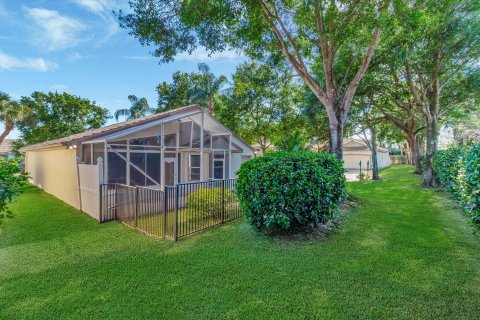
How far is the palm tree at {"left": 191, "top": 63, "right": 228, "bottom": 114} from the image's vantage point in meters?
24.1

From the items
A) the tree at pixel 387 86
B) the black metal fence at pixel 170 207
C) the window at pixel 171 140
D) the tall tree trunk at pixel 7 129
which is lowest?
the black metal fence at pixel 170 207

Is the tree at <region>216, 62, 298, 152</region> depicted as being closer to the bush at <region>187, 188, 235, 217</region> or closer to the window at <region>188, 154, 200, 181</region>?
the window at <region>188, 154, 200, 181</region>

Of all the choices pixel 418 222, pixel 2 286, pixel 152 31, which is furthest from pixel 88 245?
pixel 418 222

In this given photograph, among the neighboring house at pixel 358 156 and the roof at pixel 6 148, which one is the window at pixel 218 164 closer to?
the neighboring house at pixel 358 156

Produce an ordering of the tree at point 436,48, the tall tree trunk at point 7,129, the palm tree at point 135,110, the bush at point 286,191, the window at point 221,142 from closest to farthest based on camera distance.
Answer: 1. the bush at point 286,191
2. the tree at point 436,48
3. the window at point 221,142
4. the tall tree trunk at point 7,129
5. the palm tree at point 135,110

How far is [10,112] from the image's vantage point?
974 inches

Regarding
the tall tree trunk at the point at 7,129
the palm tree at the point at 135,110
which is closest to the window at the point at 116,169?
the palm tree at the point at 135,110

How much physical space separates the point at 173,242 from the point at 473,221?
597 cm

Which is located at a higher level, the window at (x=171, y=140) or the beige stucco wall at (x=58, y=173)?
the window at (x=171, y=140)

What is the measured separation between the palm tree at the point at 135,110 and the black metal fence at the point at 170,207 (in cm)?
2209

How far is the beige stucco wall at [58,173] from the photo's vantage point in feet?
32.8

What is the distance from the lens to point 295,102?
70.2 feet

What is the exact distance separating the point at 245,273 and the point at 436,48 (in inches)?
540

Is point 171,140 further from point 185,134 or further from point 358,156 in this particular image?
point 358,156
